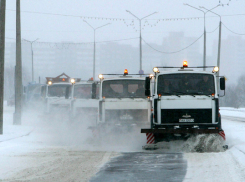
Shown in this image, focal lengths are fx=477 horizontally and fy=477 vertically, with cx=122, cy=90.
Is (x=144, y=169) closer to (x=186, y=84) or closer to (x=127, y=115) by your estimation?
(x=186, y=84)

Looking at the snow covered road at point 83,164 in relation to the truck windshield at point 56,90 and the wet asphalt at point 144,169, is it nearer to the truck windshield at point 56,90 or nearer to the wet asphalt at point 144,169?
the wet asphalt at point 144,169

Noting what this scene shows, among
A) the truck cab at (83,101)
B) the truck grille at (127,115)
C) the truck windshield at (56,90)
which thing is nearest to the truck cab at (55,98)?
the truck windshield at (56,90)

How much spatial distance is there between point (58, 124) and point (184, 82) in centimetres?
1180

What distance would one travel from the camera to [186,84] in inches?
548

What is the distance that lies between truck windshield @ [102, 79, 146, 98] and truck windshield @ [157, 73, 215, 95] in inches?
127

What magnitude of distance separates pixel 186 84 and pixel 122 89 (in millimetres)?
3772

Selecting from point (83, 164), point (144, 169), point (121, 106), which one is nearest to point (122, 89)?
point (121, 106)

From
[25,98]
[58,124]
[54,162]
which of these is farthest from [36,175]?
[25,98]

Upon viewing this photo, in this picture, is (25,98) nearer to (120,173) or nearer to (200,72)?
(200,72)

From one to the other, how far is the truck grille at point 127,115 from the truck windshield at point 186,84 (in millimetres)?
2959

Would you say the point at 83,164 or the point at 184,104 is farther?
the point at 184,104

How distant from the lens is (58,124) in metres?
24.4

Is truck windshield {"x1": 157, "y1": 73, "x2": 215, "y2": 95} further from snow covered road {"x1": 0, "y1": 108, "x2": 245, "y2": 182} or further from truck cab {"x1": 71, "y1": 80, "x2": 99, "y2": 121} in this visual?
truck cab {"x1": 71, "y1": 80, "x2": 99, "y2": 121}

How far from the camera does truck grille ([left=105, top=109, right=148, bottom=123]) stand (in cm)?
1666
